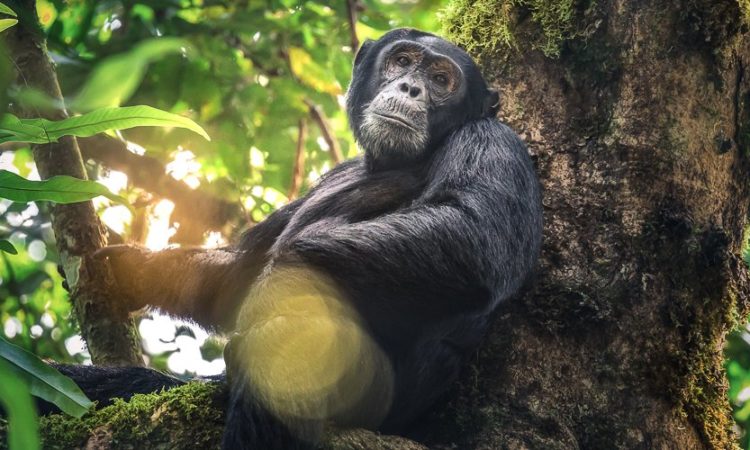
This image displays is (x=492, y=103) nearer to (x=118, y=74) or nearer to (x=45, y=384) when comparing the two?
(x=45, y=384)

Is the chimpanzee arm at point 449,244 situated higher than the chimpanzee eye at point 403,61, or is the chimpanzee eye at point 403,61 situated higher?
the chimpanzee eye at point 403,61

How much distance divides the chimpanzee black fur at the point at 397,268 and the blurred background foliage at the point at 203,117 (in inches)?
64.0

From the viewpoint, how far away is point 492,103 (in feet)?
17.1

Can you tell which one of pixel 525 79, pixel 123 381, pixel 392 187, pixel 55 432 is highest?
pixel 525 79

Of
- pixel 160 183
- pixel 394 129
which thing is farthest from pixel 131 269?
pixel 394 129

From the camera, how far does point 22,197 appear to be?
343cm

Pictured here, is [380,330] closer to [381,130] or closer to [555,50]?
[381,130]

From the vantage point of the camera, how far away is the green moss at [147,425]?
3594mm

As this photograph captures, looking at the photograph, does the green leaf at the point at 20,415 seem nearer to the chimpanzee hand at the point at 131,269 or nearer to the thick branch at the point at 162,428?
the thick branch at the point at 162,428

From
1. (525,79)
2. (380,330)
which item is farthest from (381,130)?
(380,330)

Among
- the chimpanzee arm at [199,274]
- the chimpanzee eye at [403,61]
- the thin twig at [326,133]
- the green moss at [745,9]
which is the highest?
the green moss at [745,9]

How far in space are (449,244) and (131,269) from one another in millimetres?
2749

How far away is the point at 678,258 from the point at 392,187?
1.69m

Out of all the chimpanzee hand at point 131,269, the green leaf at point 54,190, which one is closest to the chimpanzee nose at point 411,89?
the chimpanzee hand at point 131,269
